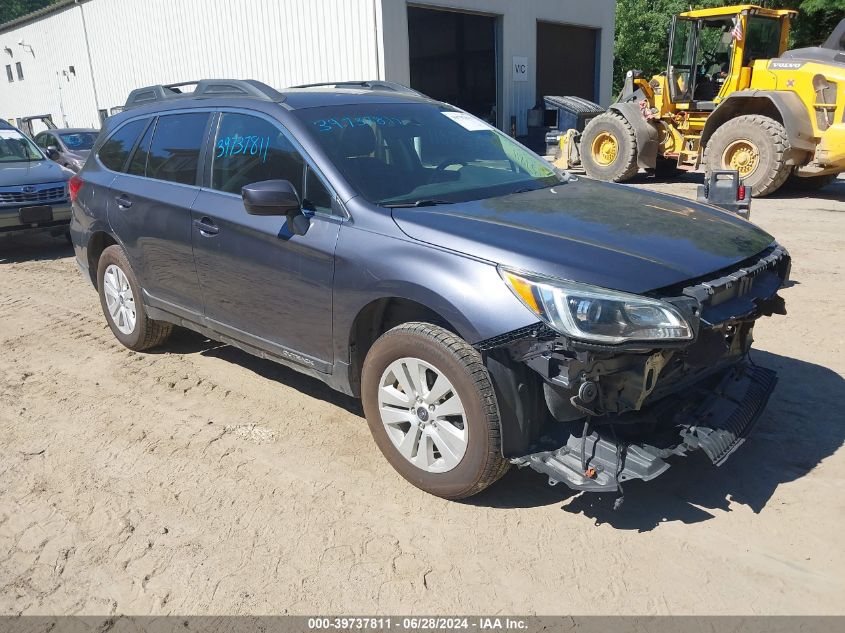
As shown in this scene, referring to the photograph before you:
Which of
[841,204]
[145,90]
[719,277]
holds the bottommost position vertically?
[841,204]

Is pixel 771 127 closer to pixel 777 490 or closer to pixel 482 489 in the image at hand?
pixel 777 490

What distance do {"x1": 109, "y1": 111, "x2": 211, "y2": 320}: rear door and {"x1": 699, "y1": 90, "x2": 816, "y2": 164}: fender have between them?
919cm

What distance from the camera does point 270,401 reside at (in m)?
4.38

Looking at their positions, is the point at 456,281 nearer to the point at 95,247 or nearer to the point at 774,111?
the point at 95,247

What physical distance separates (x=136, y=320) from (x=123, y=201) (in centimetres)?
87

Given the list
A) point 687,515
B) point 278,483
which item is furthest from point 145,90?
point 687,515

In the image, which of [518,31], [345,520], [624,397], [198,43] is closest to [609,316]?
[624,397]

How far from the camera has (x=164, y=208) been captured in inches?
174

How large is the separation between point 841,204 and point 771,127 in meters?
1.60

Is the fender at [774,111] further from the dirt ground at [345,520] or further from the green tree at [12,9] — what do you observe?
the green tree at [12,9]

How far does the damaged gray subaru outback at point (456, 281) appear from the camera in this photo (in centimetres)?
272

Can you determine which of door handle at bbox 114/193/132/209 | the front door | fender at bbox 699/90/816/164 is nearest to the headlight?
the front door

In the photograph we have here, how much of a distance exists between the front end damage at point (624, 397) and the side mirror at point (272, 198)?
1.26 meters

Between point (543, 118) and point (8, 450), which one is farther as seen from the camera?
point (543, 118)
